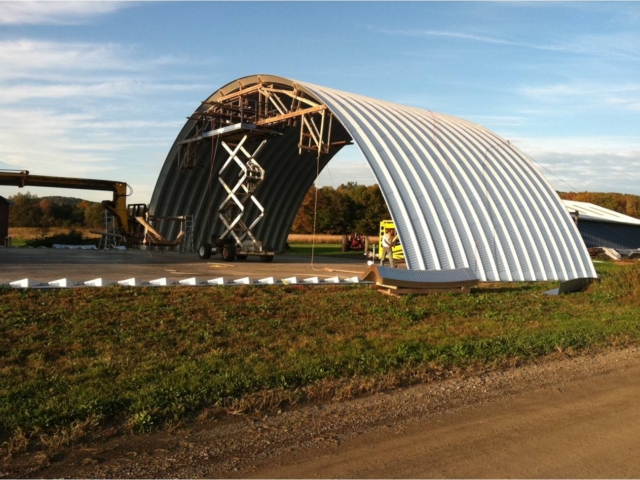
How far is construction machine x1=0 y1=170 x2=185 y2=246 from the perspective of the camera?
28.3 metres

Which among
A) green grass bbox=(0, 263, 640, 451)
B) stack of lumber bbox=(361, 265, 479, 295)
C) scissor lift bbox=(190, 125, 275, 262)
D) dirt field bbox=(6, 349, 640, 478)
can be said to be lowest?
dirt field bbox=(6, 349, 640, 478)

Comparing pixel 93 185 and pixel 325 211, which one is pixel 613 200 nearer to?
pixel 325 211

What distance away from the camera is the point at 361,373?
752 cm

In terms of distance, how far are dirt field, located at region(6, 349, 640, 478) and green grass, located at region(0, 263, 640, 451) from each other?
463mm

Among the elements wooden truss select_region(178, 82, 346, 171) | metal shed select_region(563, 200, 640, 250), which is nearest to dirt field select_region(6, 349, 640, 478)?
wooden truss select_region(178, 82, 346, 171)

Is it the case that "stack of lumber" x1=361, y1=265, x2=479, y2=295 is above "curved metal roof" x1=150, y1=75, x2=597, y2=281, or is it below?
below

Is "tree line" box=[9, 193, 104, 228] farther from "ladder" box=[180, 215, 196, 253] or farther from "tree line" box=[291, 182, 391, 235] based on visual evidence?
"ladder" box=[180, 215, 196, 253]

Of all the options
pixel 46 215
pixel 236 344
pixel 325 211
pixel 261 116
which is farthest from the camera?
pixel 325 211

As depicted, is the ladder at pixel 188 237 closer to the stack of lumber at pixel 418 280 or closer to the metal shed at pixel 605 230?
the stack of lumber at pixel 418 280

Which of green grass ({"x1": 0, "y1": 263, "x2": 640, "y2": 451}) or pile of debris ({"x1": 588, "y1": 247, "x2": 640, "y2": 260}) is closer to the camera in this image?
green grass ({"x1": 0, "y1": 263, "x2": 640, "y2": 451})

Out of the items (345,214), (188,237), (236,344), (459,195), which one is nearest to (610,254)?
(459,195)

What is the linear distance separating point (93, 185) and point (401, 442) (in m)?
28.2

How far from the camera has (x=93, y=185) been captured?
30672mm

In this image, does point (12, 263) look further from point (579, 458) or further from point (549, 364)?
point (579, 458)
